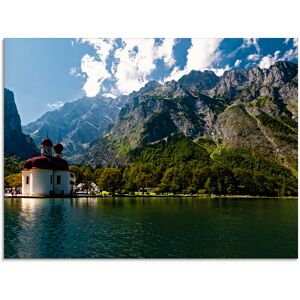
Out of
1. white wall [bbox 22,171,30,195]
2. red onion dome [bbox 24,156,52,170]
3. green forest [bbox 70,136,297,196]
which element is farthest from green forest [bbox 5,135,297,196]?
white wall [bbox 22,171,30,195]

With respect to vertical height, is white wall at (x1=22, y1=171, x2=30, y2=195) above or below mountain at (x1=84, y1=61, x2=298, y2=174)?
below

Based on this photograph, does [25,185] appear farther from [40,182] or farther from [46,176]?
[46,176]

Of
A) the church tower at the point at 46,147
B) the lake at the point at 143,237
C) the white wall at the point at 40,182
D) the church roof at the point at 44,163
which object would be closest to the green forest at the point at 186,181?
the church roof at the point at 44,163

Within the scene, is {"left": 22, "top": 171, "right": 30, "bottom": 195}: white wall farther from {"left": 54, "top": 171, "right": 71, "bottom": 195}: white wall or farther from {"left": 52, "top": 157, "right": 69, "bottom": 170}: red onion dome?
{"left": 52, "top": 157, "right": 69, "bottom": 170}: red onion dome

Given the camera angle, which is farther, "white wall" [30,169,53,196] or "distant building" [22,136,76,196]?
"distant building" [22,136,76,196]

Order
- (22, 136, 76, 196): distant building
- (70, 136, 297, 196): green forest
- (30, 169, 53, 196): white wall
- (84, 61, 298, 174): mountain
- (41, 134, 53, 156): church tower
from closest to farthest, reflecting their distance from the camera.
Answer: (30, 169, 53, 196): white wall < (22, 136, 76, 196): distant building < (41, 134, 53, 156): church tower < (70, 136, 297, 196): green forest < (84, 61, 298, 174): mountain

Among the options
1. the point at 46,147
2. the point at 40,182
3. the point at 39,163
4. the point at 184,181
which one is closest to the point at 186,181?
the point at 184,181
